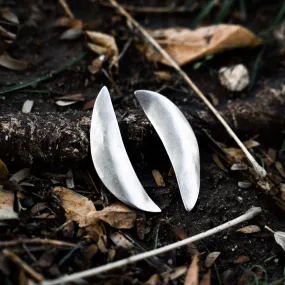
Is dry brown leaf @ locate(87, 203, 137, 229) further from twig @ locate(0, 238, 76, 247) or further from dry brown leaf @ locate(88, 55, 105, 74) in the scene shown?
dry brown leaf @ locate(88, 55, 105, 74)

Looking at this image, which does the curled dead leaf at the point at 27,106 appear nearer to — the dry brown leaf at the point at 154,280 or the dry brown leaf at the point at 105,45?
the dry brown leaf at the point at 105,45

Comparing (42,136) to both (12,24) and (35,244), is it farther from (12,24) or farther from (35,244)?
(12,24)

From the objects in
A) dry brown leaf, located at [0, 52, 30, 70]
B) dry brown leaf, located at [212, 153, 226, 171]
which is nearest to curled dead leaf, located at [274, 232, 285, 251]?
dry brown leaf, located at [212, 153, 226, 171]

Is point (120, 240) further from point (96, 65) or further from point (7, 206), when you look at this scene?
point (96, 65)

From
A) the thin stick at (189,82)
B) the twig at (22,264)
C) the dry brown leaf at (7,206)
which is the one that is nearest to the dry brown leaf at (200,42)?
the thin stick at (189,82)

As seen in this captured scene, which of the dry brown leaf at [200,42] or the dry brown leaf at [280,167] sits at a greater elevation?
the dry brown leaf at [200,42]

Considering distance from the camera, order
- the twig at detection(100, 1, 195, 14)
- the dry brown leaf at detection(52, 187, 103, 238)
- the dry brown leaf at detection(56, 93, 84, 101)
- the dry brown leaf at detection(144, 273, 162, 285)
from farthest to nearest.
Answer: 1. the twig at detection(100, 1, 195, 14)
2. the dry brown leaf at detection(56, 93, 84, 101)
3. the dry brown leaf at detection(52, 187, 103, 238)
4. the dry brown leaf at detection(144, 273, 162, 285)

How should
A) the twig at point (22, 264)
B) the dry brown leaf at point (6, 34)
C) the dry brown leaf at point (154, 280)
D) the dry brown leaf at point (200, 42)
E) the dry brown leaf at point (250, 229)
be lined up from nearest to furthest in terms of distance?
the twig at point (22, 264) < the dry brown leaf at point (154, 280) < the dry brown leaf at point (250, 229) < the dry brown leaf at point (6, 34) < the dry brown leaf at point (200, 42)

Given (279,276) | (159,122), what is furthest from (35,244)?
(279,276)
